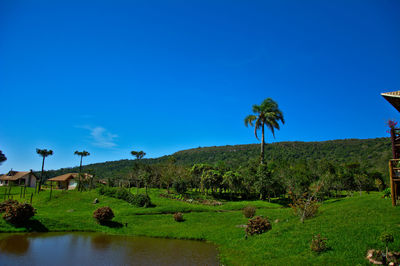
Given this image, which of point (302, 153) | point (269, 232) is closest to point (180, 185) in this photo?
point (269, 232)

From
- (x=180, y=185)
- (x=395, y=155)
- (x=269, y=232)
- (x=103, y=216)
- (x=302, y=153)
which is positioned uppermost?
(x=302, y=153)

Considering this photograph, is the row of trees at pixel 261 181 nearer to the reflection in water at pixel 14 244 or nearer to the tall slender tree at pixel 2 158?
the reflection in water at pixel 14 244

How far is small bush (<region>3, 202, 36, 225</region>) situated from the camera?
2617 centimetres

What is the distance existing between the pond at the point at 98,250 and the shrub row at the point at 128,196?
1398cm

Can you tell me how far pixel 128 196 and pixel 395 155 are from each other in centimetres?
3933

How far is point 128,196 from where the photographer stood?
1751 inches

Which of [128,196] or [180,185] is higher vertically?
[180,185]

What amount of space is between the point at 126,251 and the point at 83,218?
14987 mm

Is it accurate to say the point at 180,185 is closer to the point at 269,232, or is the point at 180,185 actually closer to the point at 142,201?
the point at 142,201

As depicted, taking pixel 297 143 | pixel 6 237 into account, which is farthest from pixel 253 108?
pixel 297 143

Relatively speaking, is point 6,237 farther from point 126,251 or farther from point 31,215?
point 126,251

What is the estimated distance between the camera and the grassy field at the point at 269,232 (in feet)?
44.9

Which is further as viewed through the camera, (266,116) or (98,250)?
(266,116)

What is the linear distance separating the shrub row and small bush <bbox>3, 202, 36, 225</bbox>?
15.8 m
